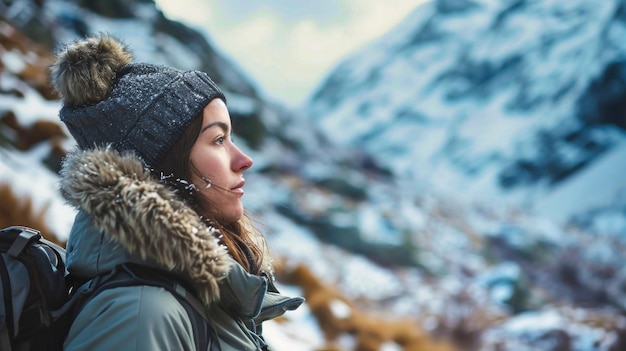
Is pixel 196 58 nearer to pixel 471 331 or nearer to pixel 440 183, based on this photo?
pixel 471 331

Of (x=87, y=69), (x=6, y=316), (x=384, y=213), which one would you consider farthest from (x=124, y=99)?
(x=384, y=213)

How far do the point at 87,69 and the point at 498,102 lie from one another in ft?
180

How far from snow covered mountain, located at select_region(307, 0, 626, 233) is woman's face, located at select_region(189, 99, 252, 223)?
2228cm

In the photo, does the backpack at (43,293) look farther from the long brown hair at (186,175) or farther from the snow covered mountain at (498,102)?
the snow covered mountain at (498,102)

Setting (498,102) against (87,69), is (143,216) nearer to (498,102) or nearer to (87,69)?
(87,69)

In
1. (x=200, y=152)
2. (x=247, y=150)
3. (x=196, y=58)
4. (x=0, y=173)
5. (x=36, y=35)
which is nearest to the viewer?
(x=200, y=152)

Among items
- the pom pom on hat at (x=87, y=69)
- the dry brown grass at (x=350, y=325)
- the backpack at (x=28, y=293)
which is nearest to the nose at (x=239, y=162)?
the pom pom on hat at (x=87, y=69)

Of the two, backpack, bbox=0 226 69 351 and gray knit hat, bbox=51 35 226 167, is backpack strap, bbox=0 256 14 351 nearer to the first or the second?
backpack, bbox=0 226 69 351

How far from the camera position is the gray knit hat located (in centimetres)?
118

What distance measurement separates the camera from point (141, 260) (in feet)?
3.30

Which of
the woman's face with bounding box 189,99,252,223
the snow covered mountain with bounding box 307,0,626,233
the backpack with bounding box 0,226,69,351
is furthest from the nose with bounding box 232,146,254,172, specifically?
the snow covered mountain with bounding box 307,0,626,233

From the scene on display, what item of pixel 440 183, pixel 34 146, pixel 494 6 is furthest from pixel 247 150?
pixel 494 6

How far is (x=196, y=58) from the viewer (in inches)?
666

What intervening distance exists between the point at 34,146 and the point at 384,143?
51519 mm
